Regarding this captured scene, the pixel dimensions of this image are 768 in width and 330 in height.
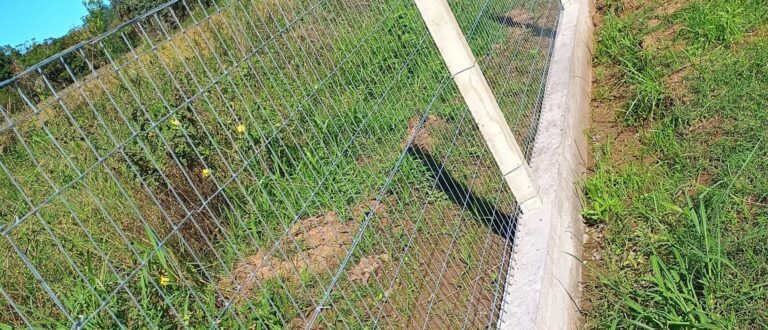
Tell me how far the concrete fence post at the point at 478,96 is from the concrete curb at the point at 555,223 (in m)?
0.14

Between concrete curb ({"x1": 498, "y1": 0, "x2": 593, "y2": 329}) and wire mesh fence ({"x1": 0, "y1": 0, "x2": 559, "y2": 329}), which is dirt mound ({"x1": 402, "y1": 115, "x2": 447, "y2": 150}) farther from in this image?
concrete curb ({"x1": 498, "y1": 0, "x2": 593, "y2": 329})

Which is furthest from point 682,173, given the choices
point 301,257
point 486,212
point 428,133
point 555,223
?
point 301,257

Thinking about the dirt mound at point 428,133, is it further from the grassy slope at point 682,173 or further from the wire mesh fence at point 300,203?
the grassy slope at point 682,173

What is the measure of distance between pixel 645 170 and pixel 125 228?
8.91 feet

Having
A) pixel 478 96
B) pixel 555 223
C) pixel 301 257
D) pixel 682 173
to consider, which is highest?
pixel 478 96

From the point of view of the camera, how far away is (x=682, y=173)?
369cm

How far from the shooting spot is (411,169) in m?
3.99

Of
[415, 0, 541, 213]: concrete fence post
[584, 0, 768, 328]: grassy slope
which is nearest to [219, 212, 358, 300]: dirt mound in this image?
[415, 0, 541, 213]: concrete fence post

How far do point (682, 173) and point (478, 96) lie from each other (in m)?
1.32

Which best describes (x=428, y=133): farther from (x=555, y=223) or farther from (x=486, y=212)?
(x=555, y=223)

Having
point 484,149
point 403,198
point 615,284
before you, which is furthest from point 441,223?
point 615,284

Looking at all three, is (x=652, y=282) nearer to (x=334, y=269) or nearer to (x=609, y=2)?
(x=334, y=269)

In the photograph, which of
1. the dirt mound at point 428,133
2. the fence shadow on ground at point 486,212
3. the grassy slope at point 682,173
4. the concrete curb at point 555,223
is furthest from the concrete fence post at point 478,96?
the dirt mound at point 428,133

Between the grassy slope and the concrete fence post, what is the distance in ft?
1.57
